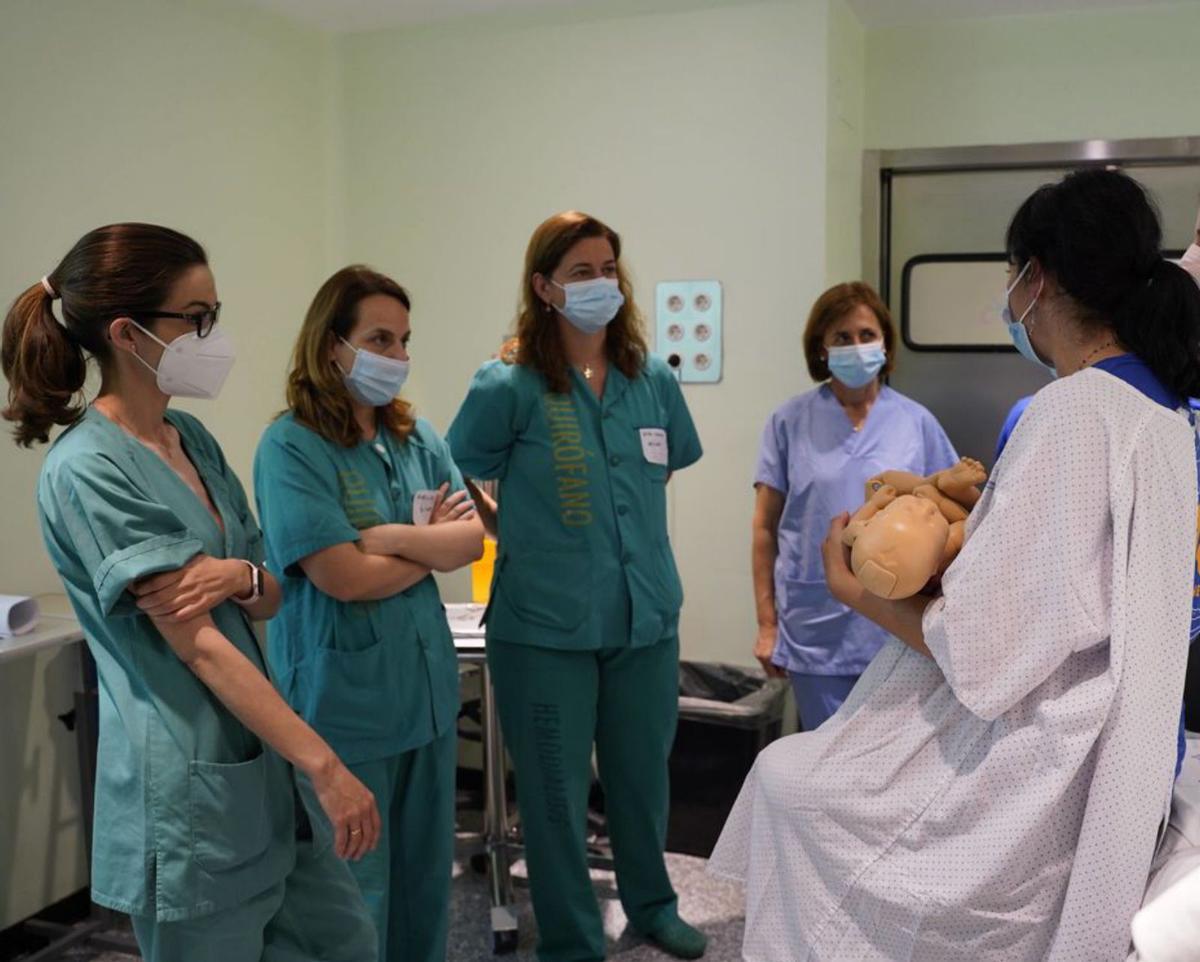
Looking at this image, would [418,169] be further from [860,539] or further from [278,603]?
[860,539]

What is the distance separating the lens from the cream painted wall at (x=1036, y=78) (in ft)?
11.5

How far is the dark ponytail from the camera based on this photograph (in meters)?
1.35

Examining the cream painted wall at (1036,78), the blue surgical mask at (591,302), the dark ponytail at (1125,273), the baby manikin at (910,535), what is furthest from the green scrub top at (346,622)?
the cream painted wall at (1036,78)

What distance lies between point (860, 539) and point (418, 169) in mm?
2706

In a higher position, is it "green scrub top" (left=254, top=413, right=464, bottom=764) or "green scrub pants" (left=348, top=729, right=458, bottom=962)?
"green scrub top" (left=254, top=413, right=464, bottom=764)

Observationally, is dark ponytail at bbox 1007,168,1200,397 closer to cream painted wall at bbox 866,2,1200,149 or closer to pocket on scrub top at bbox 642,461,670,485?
pocket on scrub top at bbox 642,461,670,485

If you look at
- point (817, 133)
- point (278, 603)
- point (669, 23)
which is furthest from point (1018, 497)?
point (669, 23)

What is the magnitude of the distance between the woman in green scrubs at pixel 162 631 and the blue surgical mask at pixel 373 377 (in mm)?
517

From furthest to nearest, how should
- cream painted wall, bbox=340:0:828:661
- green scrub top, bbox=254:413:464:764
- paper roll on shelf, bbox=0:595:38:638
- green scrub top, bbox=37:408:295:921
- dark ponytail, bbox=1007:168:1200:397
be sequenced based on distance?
cream painted wall, bbox=340:0:828:661 < paper roll on shelf, bbox=0:595:38:638 < green scrub top, bbox=254:413:464:764 < green scrub top, bbox=37:408:295:921 < dark ponytail, bbox=1007:168:1200:397

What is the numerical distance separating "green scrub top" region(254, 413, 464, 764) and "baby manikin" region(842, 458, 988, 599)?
38.2 inches

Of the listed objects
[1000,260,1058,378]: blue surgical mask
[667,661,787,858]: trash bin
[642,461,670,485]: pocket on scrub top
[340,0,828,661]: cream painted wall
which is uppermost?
[340,0,828,661]: cream painted wall

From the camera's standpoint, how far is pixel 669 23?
3426 mm

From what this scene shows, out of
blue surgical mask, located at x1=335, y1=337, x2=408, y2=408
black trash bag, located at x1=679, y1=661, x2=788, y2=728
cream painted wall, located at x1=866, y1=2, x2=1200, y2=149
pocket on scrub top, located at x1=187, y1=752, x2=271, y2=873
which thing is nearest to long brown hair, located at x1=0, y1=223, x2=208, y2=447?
pocket on scrub top, located at x1=187, y1=752, x2=271, y2=873

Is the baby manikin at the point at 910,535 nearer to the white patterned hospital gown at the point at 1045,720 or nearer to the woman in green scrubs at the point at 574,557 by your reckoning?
the white patterned hospital gown at the point at 1045,720
